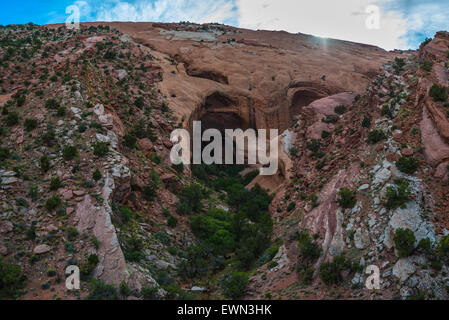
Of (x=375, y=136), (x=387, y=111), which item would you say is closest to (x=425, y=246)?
(x=375, y=136)

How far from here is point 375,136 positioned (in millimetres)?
24922

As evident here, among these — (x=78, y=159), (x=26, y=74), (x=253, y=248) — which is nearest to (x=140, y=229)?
(x=78, y=159)

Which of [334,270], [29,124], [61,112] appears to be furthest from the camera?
[61,112]

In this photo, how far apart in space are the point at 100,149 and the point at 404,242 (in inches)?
775

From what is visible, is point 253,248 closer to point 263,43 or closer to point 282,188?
point 282,188

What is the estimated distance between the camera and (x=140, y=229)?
23.5 meters

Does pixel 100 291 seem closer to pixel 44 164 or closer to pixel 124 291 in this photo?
pixel 124 291

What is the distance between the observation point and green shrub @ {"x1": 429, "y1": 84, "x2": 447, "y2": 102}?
72.8 feet

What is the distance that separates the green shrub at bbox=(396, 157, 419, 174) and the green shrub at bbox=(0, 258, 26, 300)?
21562 millimetres

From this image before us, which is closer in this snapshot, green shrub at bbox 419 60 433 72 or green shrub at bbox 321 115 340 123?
green shrub at bbox 419 60 433 72

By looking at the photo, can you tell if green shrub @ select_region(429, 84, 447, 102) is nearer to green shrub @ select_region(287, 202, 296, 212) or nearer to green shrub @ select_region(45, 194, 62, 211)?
green shrub @ select_region(287, 202, 296, 212)

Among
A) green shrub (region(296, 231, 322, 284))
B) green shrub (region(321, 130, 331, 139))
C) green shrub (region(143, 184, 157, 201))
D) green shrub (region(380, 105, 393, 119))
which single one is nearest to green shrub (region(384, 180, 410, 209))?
green shrub (region(296, 231, 322, 284))

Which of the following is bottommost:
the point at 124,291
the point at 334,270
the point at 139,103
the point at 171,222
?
the point at 124,291

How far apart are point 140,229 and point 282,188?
17.0m
